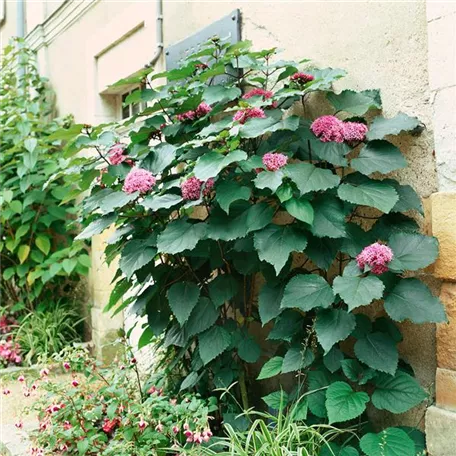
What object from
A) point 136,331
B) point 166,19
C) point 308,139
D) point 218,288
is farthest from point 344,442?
point 166,19

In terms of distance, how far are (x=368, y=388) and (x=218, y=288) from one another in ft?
2.59

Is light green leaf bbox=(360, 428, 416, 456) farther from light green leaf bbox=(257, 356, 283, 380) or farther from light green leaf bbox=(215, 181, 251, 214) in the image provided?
light green leaf bbox=(215, 181, 251, 214)

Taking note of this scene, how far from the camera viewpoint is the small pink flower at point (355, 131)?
7.73 ft

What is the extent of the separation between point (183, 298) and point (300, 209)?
0.74 metres

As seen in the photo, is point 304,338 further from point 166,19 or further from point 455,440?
point 166,19

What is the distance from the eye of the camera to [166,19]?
411cm

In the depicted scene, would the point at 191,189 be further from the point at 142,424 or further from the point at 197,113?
the point at 142,424

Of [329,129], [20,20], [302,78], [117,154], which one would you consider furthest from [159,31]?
[20,20]

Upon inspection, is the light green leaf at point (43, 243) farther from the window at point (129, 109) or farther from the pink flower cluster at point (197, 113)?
the pink flower cluster at point (197, 113)

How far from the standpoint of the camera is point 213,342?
8.46ft

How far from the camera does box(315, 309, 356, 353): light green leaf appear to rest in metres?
2.10

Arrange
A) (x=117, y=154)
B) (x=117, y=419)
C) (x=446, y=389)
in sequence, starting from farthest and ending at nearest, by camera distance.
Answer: (x=117, y=154) < (x=117, y=419) < (x=446, y=389)

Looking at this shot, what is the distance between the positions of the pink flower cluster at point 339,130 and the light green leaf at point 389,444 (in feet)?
3.74

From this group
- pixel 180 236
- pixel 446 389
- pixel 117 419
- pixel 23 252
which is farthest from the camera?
pixel 23 252
